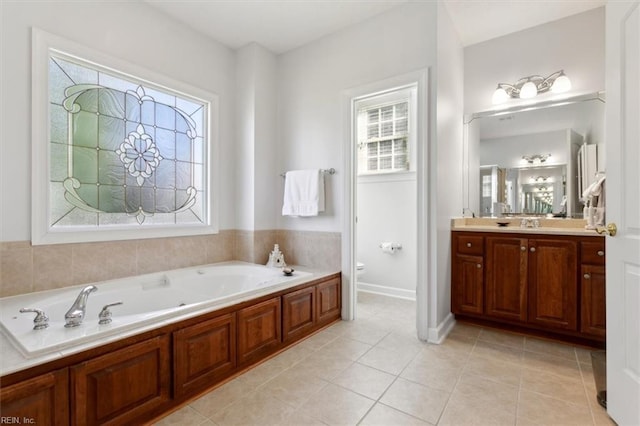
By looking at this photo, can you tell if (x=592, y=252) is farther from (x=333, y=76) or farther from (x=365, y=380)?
(x=333, y=76)

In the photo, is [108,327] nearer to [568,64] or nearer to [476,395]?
[476,395]

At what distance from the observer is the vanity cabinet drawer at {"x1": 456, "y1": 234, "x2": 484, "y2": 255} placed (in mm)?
2711

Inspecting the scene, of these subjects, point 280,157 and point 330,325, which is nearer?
point 330,325

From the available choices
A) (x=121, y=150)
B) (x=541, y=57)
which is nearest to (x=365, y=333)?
(x=121, y=150)

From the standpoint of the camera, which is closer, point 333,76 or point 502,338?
point 502,338

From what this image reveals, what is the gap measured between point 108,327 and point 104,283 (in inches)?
38.6

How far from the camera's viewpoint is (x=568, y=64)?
2762mm

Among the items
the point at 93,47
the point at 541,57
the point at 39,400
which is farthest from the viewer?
the point at 541,57

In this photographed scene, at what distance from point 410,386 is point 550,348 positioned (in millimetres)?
1329

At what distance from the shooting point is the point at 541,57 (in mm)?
2877

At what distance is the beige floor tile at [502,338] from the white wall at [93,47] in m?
2.64

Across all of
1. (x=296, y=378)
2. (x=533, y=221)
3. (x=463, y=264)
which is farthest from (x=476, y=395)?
(x=533, y=221)

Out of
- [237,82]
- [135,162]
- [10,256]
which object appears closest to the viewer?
[10,256]

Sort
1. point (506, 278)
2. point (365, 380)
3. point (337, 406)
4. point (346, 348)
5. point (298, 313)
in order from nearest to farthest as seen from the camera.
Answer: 1. point (337, 406)
2. point (365, 380)
3. point (346, 348)
4. point (298, 313)
5. point (506, 278)
